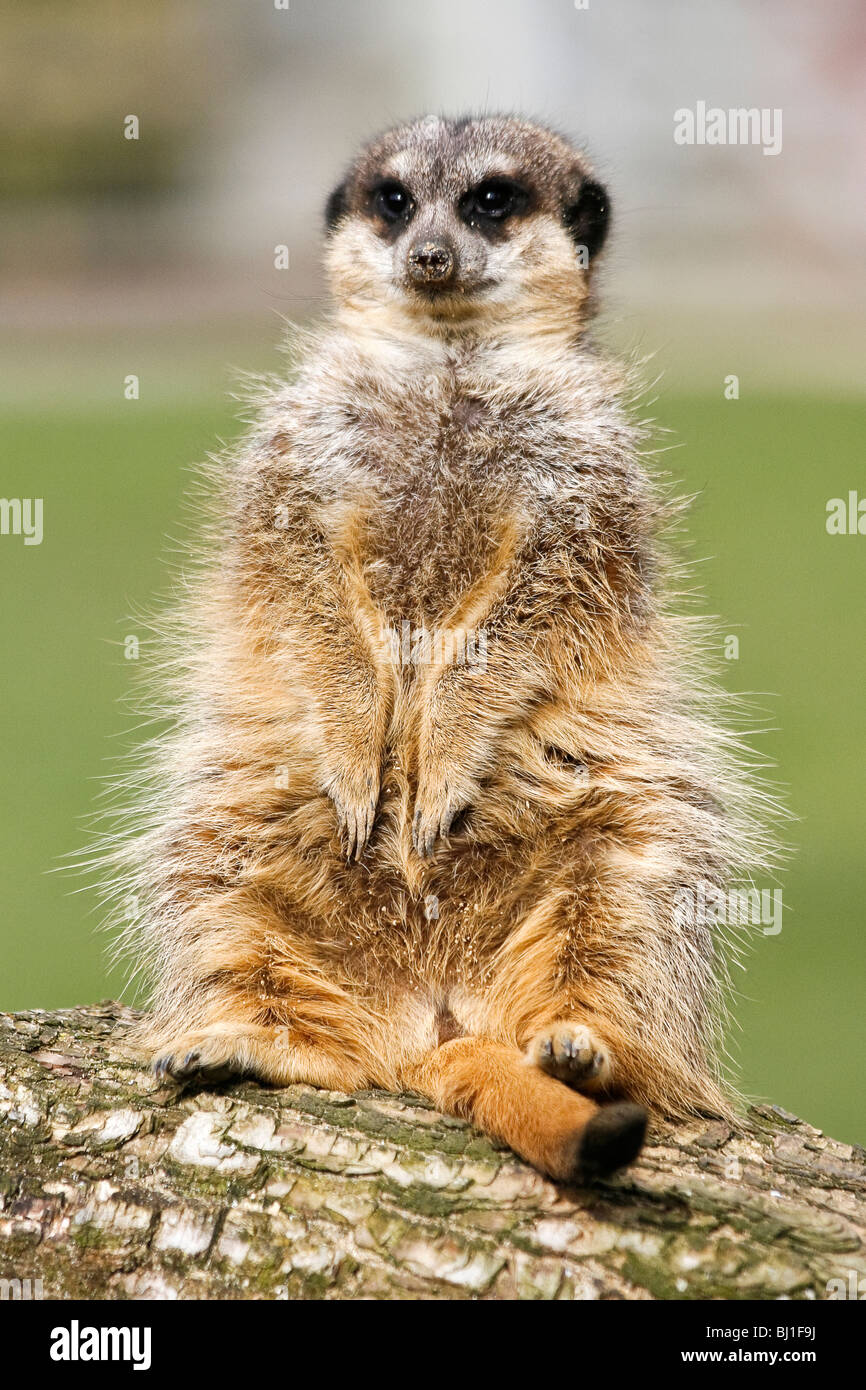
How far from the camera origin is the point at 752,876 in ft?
12.0

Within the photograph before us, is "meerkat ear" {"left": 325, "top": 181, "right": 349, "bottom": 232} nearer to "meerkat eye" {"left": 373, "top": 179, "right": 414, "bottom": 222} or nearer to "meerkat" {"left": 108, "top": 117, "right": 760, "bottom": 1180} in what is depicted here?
"meerkat eye" {"left": 373, "top": 179, "right": 414, "bottom": 222}

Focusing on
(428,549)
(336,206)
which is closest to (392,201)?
(336,206)

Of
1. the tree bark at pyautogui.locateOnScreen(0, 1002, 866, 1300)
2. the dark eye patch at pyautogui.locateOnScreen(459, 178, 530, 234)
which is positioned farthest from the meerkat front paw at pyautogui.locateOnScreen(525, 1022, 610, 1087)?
the dark eye patch at pyautogui.locateOnScreen(459, 178, 530, 234)

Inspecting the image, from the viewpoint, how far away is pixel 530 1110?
261 cm

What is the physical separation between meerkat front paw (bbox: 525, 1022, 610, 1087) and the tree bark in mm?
198

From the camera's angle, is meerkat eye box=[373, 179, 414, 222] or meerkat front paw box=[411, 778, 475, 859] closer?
meerkat front paw box=[411, 778, 475, 859]

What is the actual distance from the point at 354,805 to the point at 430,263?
1.58m

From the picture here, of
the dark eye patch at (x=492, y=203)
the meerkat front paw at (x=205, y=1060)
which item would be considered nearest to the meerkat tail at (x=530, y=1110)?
the meerkat front paw at (x=205, y=1060)

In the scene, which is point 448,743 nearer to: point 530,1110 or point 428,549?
point 428,549

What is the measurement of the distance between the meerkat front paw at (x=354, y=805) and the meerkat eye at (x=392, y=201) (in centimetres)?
190

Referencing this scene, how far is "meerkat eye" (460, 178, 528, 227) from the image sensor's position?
159 inches

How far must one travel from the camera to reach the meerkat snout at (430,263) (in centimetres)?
368

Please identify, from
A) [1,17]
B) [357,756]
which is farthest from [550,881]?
[1,17]

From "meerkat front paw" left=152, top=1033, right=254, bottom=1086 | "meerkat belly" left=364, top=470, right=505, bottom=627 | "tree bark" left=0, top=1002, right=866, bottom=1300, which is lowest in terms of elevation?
"tree bark" left=0, top=1002, right=866, bottom=1300
